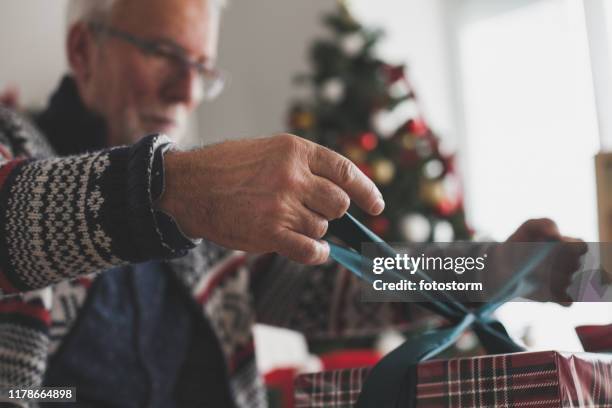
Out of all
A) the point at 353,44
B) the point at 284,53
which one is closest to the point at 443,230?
the point at 353,44

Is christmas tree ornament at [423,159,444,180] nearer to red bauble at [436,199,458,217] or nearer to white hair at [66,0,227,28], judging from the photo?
red bauble at [436,199,458,217]

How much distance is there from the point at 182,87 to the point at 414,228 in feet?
3.26

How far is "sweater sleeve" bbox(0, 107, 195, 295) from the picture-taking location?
474mm

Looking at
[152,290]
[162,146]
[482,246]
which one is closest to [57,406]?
[152,290]

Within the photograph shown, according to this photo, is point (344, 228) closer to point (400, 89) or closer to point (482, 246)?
point (482, 246)

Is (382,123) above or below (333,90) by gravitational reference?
below

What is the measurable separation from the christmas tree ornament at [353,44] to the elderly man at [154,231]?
37.8 inches

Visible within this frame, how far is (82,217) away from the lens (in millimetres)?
490

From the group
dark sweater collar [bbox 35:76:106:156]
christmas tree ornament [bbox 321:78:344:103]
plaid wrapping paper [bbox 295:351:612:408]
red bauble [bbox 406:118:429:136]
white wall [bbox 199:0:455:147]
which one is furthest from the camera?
white wall [bbox 199:0:455:147]

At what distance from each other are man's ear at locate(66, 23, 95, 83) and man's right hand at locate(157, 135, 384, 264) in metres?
0.75

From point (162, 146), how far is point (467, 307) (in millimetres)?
276

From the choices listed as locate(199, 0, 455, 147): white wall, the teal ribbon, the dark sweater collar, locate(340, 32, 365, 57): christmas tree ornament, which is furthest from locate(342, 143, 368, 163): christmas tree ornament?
the teal ribbon

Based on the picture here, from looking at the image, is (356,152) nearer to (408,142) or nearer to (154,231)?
(408,142)

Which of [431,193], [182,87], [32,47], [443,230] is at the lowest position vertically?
[443,230]
